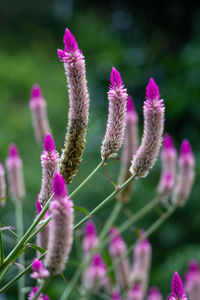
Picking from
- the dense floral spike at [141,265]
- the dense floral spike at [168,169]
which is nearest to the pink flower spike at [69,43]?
the dense floral spike at [168,169]

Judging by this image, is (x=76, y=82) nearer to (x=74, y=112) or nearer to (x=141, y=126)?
(x=74, y=112)

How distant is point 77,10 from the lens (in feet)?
32.6

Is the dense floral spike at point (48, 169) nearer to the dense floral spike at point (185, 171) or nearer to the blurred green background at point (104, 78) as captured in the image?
the blurred green background at point (104, 78)

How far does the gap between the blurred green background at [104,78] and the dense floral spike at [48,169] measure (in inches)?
14.3

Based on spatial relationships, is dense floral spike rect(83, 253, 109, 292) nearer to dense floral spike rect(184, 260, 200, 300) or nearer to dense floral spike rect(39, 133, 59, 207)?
dense floral spike rect(184, 260, 200, 300)

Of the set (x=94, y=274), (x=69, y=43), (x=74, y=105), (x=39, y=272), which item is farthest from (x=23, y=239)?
(x=94, y=274)

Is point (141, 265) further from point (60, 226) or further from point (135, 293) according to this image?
point (60, 226)

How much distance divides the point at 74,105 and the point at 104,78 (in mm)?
2959

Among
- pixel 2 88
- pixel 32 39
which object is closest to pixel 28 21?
pixel 32 39

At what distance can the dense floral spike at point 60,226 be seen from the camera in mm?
747

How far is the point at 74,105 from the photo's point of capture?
38.1 inches

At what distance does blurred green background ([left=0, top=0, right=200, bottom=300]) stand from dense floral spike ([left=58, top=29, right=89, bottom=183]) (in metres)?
0.40

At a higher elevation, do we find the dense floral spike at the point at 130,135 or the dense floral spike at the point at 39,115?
the dense floral spike at the point at 39,115

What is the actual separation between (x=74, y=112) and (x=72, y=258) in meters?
2.12
